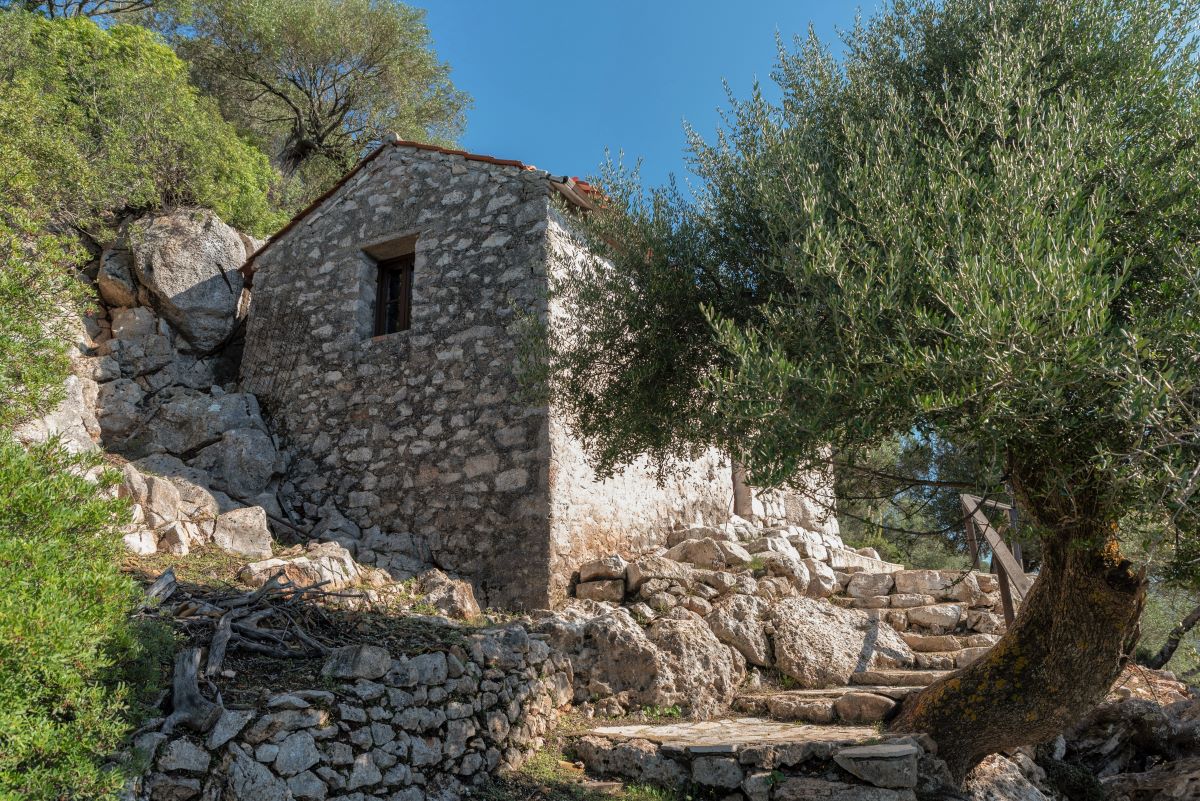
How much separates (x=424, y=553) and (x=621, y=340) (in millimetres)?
3220

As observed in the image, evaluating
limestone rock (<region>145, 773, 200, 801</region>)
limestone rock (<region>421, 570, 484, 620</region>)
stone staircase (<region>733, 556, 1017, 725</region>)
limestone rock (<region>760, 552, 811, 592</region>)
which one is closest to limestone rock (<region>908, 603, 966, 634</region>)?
stone staircase (<region>733, 556, 1017, 725</region>)

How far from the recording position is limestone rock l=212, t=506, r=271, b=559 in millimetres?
7195

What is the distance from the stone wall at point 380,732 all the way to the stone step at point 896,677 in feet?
8.70

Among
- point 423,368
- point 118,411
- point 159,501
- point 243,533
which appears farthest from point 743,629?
point 118,411

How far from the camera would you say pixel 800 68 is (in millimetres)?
6785

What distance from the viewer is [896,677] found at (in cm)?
688

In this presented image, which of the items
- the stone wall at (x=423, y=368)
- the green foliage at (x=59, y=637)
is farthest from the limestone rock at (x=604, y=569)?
the green foliage at (x=59, y=637)

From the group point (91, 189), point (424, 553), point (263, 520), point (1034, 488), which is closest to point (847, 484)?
point (1034, 488)

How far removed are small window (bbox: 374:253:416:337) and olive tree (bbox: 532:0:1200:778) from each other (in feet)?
12.3

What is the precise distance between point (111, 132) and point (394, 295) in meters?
5.10

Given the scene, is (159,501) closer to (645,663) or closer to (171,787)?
(171,787)

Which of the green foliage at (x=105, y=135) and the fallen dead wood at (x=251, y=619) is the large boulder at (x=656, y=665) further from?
the green foliage at (x=105, y=135)

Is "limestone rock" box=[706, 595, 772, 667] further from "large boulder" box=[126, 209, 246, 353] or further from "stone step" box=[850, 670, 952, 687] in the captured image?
"large boulder" box=[126, 209, 246, 353]

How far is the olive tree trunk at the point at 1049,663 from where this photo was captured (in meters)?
5.20
